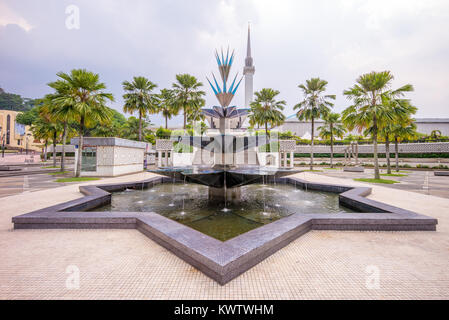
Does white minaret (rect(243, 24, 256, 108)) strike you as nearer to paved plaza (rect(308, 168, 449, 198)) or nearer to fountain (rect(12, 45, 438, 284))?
paved plaza (rect(308, 168, 449, 198))

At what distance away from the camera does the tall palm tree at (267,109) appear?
1082 inches

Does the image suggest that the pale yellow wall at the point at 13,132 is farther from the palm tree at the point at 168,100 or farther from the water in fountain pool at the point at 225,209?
the water in fountain pool at the point at 225,209

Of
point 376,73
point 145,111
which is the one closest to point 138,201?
point 376,73

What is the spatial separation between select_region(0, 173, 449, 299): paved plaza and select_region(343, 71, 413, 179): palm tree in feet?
44.1

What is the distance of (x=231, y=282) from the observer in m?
3.08

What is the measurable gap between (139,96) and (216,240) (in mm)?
28420

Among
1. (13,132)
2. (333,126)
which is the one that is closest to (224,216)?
(333,126)

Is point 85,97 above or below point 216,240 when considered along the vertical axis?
above

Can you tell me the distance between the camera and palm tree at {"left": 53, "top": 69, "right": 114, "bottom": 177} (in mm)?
15508

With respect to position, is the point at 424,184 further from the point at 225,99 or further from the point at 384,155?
the point at 384,155

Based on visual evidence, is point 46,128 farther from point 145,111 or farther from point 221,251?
point 221,251

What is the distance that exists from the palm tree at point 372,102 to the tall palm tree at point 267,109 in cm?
1142

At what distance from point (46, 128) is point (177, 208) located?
2974 centimetres

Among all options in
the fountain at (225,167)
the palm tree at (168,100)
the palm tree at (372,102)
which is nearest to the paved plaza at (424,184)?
the palm tree at (372,102)
